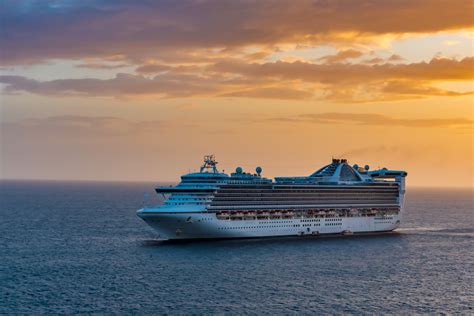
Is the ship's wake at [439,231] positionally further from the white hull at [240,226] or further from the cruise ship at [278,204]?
the white hull at [240,226]

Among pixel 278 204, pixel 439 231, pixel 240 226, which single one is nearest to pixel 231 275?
pixel 240 226

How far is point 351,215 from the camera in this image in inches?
4306

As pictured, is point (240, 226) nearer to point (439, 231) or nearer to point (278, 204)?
point (278, 204)

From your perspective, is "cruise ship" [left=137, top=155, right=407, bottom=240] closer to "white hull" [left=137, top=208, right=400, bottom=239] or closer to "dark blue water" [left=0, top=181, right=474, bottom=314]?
"white hull" [left=137, top=208, right=400, bottom=239]

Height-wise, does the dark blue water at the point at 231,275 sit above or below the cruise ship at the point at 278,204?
below

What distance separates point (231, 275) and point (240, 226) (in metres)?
26.4

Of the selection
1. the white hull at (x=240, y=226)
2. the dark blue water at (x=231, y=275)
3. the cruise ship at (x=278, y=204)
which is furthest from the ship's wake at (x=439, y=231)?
the dark blue water at (x=231, y=275)

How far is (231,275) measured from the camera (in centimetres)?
6688

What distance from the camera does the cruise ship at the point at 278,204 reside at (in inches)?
3514

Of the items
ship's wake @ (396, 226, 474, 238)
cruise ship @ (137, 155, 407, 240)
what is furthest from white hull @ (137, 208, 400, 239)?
ship's wake @ (396, 226, 474, 238)

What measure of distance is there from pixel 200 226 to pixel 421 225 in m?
62.4

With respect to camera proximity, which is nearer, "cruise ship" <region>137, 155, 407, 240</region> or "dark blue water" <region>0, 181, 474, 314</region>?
"dark blue water" <region>0, 181, 474, 314</region>

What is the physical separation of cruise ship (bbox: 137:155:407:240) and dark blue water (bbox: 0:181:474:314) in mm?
3130

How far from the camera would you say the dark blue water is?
181 feet
